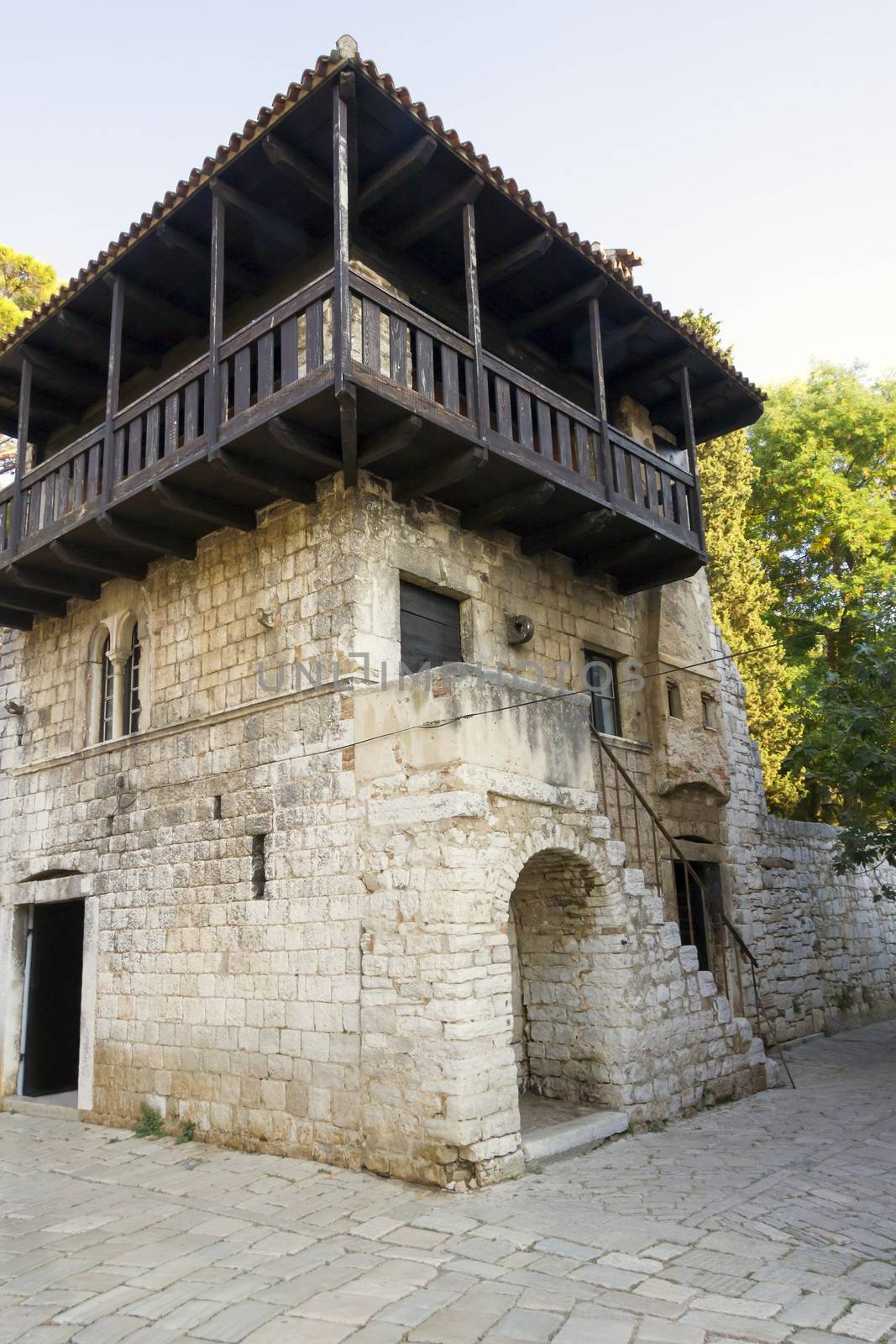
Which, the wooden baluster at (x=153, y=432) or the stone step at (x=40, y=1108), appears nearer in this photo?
the wooden baluster at (x=153, y=432)

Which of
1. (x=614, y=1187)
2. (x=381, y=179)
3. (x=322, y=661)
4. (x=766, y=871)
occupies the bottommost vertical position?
(x=614, y=1187)

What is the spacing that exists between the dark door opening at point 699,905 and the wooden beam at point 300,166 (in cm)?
785

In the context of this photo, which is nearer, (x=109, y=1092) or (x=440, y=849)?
(x=440, y=849)

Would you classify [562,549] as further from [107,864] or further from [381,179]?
[107,864]

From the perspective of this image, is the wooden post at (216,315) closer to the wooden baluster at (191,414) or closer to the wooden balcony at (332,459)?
the wooden balcony at (332,459)

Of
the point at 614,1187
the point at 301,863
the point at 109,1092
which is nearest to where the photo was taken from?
the point at 614,1187

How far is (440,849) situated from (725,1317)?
10.8 feet

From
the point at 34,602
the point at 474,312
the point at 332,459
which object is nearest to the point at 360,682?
the point at 332,459

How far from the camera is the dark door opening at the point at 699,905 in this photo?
11.2m

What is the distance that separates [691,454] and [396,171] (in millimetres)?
4924

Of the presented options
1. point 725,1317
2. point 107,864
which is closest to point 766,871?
point 107,864

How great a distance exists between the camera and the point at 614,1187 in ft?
20.9

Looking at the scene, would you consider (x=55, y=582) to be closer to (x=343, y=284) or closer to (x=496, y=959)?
(x=343, y=284)

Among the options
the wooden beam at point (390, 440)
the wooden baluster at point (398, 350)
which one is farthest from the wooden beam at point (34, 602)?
the wooden baluster at point (398, 350)
